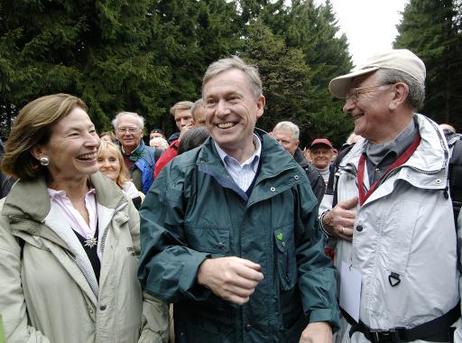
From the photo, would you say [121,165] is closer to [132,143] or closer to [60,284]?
[132,143]

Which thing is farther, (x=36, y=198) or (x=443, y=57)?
(x=443, y=57)

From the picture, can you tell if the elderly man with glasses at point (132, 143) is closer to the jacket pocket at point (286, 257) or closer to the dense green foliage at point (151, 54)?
the jacket pocket at point (286, 257)

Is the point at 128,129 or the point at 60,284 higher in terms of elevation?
the point at 128,129

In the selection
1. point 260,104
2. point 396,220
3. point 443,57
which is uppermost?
point 443,57

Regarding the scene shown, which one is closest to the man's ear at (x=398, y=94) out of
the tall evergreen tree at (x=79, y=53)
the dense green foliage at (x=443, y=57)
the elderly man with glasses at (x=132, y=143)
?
the elderly man with glasses at (x=132, y=143)

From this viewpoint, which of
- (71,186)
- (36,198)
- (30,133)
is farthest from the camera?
(71,186)

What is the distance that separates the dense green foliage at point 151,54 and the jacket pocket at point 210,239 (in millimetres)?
13439

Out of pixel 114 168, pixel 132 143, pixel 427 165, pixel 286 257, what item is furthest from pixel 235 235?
pixel 132 143

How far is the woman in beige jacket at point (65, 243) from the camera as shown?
213 cm

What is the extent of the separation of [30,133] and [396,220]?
1997 millimetres

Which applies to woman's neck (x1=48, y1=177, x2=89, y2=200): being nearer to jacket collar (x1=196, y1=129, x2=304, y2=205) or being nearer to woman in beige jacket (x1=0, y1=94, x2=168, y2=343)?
woman in beige jacket (x1=0, y1=94, x2=168, y2=343)

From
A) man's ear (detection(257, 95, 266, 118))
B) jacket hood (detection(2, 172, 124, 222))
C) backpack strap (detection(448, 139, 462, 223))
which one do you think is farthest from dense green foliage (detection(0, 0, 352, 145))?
backpack strap (detection(448, 139, 462, 223))

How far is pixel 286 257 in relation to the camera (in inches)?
87.9

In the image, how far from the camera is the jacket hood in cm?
217
